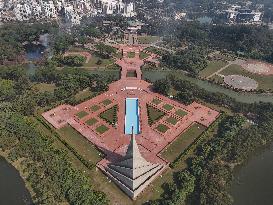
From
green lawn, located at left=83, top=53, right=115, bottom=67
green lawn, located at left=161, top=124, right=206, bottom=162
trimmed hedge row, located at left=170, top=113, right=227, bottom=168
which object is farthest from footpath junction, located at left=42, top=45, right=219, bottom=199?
green lawn, located at left=83, top=53, right=115, bottom=67

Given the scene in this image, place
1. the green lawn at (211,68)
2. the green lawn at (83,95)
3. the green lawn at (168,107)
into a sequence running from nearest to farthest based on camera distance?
the green lawn at (168,107), the green lawn at (83,95), the green lawn at (211,68)

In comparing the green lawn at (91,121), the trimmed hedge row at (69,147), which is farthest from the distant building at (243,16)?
the trimmed hedge row at (69,147)

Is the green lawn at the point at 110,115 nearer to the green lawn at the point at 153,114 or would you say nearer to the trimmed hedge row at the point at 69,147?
the green lawn at the point at 153,114

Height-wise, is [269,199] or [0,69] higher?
[0,69]

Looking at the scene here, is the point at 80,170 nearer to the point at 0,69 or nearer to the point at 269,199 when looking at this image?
the point at 269,199

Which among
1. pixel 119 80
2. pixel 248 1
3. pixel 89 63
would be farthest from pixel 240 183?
pixel 248 1

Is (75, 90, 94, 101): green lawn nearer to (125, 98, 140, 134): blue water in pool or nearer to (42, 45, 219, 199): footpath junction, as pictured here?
(42, 45, 219, 199): footpath junction

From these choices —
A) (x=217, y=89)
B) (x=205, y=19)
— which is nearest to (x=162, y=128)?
(x=217, y=89)
